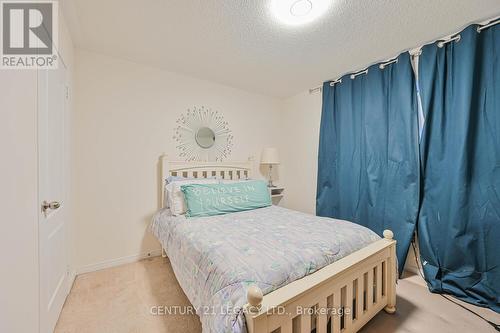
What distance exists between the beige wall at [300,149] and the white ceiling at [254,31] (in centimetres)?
76

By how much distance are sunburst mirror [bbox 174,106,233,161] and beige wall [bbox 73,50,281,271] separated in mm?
105

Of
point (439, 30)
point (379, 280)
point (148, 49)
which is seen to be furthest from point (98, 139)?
point (439, 30)

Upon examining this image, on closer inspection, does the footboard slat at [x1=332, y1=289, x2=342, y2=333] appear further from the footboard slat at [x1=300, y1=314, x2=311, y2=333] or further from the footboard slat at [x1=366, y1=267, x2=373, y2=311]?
the footboard slat at [x1=366, y1=267, x2=373, y2=311]

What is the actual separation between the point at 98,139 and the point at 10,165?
4.80ft

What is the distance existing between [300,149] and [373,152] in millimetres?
1203

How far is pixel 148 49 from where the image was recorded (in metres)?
2.16

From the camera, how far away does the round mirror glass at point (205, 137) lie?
2.85m

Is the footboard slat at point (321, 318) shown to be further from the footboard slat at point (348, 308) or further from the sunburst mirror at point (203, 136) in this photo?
the sunburst mirror at point (203, 136)

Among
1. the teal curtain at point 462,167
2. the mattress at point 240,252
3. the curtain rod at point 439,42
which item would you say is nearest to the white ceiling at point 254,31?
the curtain rod at point 439,42

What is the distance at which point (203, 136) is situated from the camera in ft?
9.44

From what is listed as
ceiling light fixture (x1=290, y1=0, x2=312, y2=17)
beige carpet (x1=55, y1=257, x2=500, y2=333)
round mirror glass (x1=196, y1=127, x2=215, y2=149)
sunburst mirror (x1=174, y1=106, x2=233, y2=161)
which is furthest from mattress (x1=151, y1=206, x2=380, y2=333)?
ceiling light fixture (x1=290, y1=0, x2=312, y2=17)

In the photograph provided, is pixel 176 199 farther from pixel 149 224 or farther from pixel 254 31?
pixel 254 31

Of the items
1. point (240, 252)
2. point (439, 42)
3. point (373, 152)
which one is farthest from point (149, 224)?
point (439, 42)

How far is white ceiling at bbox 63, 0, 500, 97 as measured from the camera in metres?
1.55
